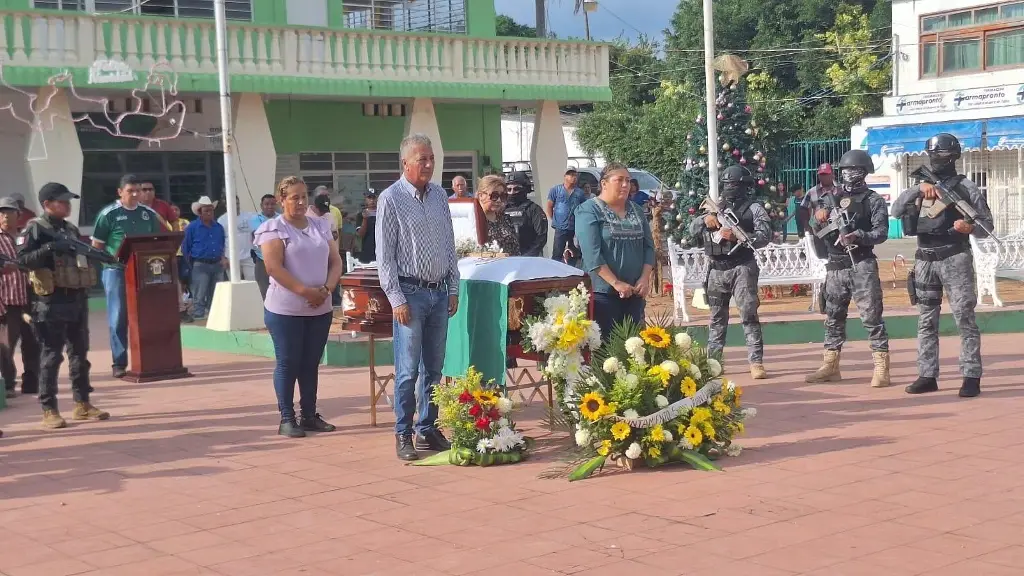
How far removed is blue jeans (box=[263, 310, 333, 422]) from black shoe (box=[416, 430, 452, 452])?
43.1 inches

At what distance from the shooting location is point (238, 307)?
1411 cm

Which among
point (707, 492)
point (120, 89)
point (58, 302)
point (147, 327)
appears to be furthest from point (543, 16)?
point (707, 492)

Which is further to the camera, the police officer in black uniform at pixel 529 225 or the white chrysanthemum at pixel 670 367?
the police officer in black uniform at pixel 529 225

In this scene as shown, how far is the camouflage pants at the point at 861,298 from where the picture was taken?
9539 millimetres

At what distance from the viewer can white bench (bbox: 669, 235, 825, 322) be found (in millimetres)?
14656

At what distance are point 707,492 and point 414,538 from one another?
5.19 ft

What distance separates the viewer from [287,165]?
23.5 metres

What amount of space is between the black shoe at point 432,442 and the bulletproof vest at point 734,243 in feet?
10.8

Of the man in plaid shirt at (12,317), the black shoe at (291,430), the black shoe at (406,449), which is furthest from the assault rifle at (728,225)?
the man in plaid shirt at (12,317)

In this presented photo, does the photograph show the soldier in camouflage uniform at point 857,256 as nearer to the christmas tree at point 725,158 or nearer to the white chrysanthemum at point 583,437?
the white chrysanthemum at point 583,437

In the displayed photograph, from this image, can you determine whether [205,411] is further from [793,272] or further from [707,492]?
[793,272]

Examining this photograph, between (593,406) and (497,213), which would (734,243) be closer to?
(497,213)

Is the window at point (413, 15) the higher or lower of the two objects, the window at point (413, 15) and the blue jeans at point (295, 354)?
the higher

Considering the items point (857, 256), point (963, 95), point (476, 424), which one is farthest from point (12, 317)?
point (963, 95)
